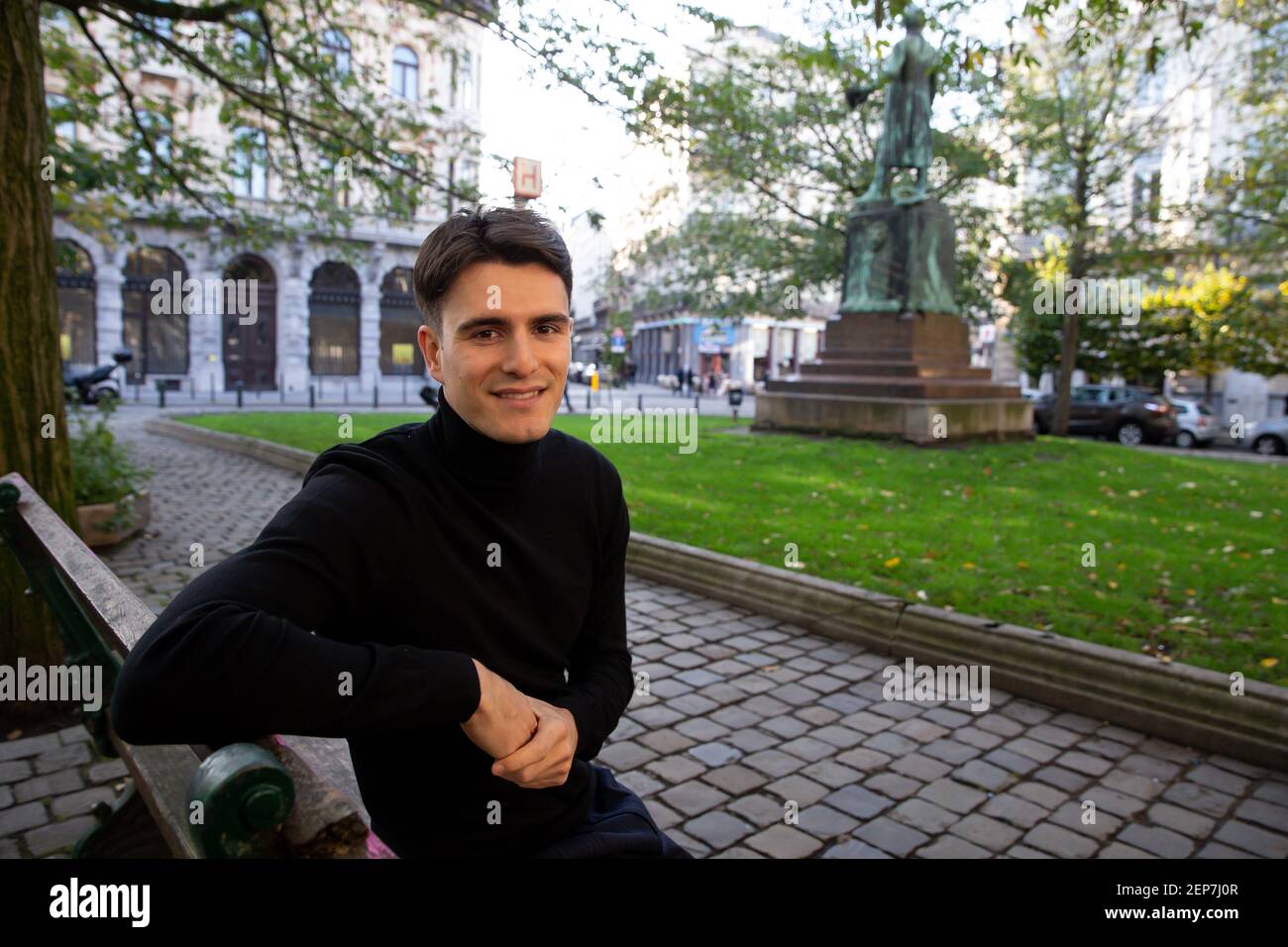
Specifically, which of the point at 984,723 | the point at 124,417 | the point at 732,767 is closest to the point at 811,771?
the point at 732,767

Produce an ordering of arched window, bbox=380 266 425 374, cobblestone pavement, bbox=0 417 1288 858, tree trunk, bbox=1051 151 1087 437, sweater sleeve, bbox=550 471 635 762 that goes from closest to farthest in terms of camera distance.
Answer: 1. sweater sleeve, bbox=550 471 635 762
2. cobblestone pavement, bbox=0 417 1288 858
3. tree trunk, bbox=1051 151 1087 437
4. arched window, bbox=380 266 425 374

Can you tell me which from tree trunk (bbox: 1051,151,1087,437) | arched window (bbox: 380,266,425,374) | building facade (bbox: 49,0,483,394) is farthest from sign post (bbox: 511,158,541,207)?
arched window (bbox: 380,266,425,374)

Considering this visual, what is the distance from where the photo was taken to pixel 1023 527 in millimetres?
8500

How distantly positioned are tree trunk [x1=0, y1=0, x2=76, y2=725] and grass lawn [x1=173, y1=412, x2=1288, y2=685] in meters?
4.84

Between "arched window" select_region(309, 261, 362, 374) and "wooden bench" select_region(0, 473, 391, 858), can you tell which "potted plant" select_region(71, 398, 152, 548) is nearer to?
"wooden bench" select_region(0, 473, 391, 858)

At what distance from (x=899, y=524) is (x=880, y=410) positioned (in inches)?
236

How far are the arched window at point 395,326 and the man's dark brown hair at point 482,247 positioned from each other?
42.8 m

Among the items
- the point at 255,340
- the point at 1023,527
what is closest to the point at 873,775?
the point at 1023,527

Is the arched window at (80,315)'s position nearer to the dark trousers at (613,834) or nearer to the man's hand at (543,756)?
the dark trousers at (613,834)

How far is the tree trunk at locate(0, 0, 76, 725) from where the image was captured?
476 centimetres

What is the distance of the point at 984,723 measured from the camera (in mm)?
4883

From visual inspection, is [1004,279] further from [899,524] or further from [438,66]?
[438,66]

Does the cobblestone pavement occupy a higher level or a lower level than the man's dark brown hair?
lower

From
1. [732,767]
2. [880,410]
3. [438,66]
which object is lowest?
[732,767]
